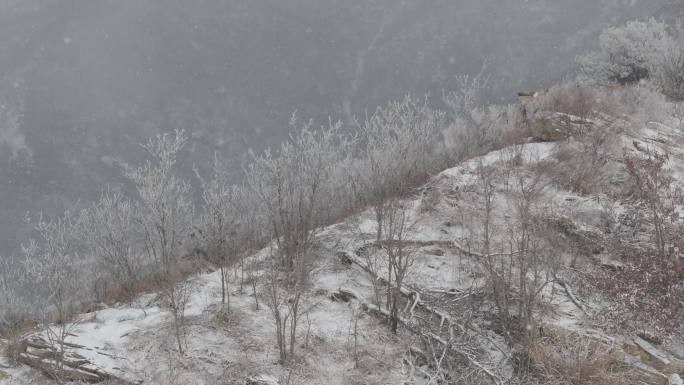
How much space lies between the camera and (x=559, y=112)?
504 inches

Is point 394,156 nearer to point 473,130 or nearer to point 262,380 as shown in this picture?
point 473,130

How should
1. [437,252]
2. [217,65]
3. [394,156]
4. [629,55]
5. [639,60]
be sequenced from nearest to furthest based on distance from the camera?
[437,252], [394,156], [639,60], [629,55], [217,65]

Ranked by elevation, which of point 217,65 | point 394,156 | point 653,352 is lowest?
point 653,352

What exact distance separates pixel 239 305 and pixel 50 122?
10791 cm

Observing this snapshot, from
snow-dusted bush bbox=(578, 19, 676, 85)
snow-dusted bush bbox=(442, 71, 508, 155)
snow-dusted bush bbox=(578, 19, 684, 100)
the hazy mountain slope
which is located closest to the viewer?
snow-dusted bush bbox=(442, 71, 508, 155)

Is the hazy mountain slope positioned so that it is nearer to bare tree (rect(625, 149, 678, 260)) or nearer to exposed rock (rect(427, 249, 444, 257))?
exposed rock (rect(427, 249, 444, 257))

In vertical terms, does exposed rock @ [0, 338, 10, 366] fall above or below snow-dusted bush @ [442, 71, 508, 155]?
below

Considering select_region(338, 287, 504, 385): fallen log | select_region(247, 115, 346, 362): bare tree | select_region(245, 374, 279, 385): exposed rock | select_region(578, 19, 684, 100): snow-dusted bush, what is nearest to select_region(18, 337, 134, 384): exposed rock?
select_region(245, 374, 279, 385): exposed rock

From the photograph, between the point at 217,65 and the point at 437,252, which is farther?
the point at 217,65

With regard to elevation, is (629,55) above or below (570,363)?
above

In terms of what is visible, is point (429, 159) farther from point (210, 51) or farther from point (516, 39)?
point (210, 51)

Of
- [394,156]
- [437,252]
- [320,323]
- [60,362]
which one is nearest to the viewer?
[60,362]

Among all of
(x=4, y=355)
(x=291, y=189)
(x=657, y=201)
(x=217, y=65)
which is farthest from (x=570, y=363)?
(x=217, y=65)

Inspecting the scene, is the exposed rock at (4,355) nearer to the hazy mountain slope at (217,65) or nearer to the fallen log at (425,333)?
the fallen log at (425,333)
